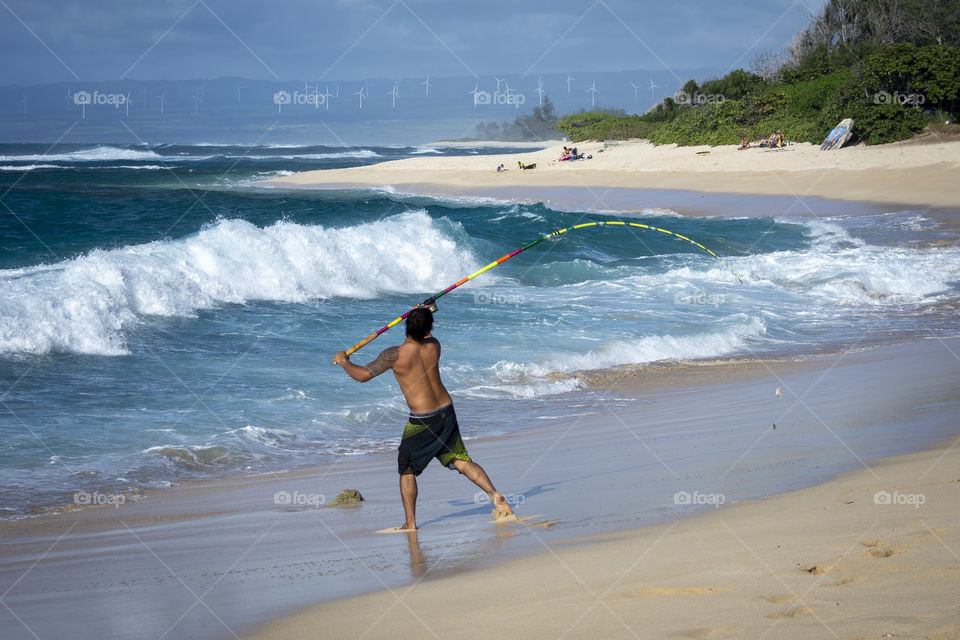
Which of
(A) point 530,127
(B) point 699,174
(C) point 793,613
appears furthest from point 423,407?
(A) point 530,127

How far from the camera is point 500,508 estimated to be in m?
5.57

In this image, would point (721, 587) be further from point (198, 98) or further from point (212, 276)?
point (198, 98)

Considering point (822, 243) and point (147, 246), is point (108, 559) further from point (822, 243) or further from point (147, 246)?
point (822, 243)

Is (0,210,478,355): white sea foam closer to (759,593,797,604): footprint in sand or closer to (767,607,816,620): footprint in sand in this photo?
(759,593,797,604): footprint in sand

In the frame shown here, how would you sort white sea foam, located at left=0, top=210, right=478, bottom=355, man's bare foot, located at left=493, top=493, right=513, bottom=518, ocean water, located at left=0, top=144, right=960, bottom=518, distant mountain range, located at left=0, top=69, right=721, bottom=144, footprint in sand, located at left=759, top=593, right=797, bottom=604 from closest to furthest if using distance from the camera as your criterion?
footprint in sand, located at left=759, top=593, right=797, bottom=604 < man's bare foot, located at left=493, top=493, right=513, bottom=518 < ocean water, located at left=0, top=144, right=960, bottom=518 < white sea foam, located at left=0, top=210, right=478, bottom=355 < distant mountain range, located at left=0, top=69, right=721, bottom=144

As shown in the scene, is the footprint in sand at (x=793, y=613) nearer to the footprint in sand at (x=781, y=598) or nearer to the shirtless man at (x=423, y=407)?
the footprint in sand at (x=781, y=598)

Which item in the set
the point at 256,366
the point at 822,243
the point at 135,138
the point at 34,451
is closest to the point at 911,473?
the point at 34,451

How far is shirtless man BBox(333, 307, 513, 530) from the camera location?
5699 millimetres

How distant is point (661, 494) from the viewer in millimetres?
5852

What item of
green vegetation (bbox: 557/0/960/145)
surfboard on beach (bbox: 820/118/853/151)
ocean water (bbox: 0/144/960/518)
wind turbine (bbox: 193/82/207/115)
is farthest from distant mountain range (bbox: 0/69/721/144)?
ocean water (bbox: 0/144/960/518)

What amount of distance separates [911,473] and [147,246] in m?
13.1

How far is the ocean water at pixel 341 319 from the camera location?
8.30 meters

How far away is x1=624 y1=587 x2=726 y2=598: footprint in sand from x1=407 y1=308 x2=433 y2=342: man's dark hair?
7.84 ft

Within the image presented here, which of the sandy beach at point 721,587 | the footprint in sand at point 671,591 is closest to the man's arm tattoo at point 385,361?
the sandy beach at point 721,587
